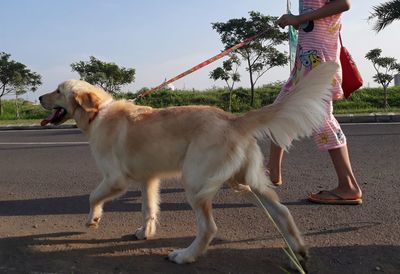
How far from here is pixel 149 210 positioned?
377 centimetres

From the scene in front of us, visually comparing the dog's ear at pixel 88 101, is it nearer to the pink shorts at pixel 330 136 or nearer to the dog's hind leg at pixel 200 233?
the dog's hind leg at pixel 200 233

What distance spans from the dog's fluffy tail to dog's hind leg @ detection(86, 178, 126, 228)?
119cm

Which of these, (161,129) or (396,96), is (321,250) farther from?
(396,96)

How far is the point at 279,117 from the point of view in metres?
3.01

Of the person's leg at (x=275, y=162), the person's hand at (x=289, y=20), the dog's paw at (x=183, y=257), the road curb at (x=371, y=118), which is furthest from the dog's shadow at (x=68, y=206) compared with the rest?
the road curb at (x=371, y=118)

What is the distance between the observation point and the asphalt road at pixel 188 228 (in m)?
3.12

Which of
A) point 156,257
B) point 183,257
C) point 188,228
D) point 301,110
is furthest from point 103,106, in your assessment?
point 301,110

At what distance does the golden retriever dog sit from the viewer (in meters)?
2.95

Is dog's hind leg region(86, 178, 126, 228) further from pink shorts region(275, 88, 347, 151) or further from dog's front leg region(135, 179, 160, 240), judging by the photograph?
pink shorts region(275, 88, 347, 151)

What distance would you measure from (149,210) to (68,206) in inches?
51.4

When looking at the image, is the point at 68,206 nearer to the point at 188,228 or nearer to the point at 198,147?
the point at 188,228

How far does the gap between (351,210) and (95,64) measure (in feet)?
60.9

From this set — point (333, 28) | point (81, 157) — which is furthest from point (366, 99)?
point (333, 28)

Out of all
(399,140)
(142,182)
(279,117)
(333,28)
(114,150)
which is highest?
(333,28)
